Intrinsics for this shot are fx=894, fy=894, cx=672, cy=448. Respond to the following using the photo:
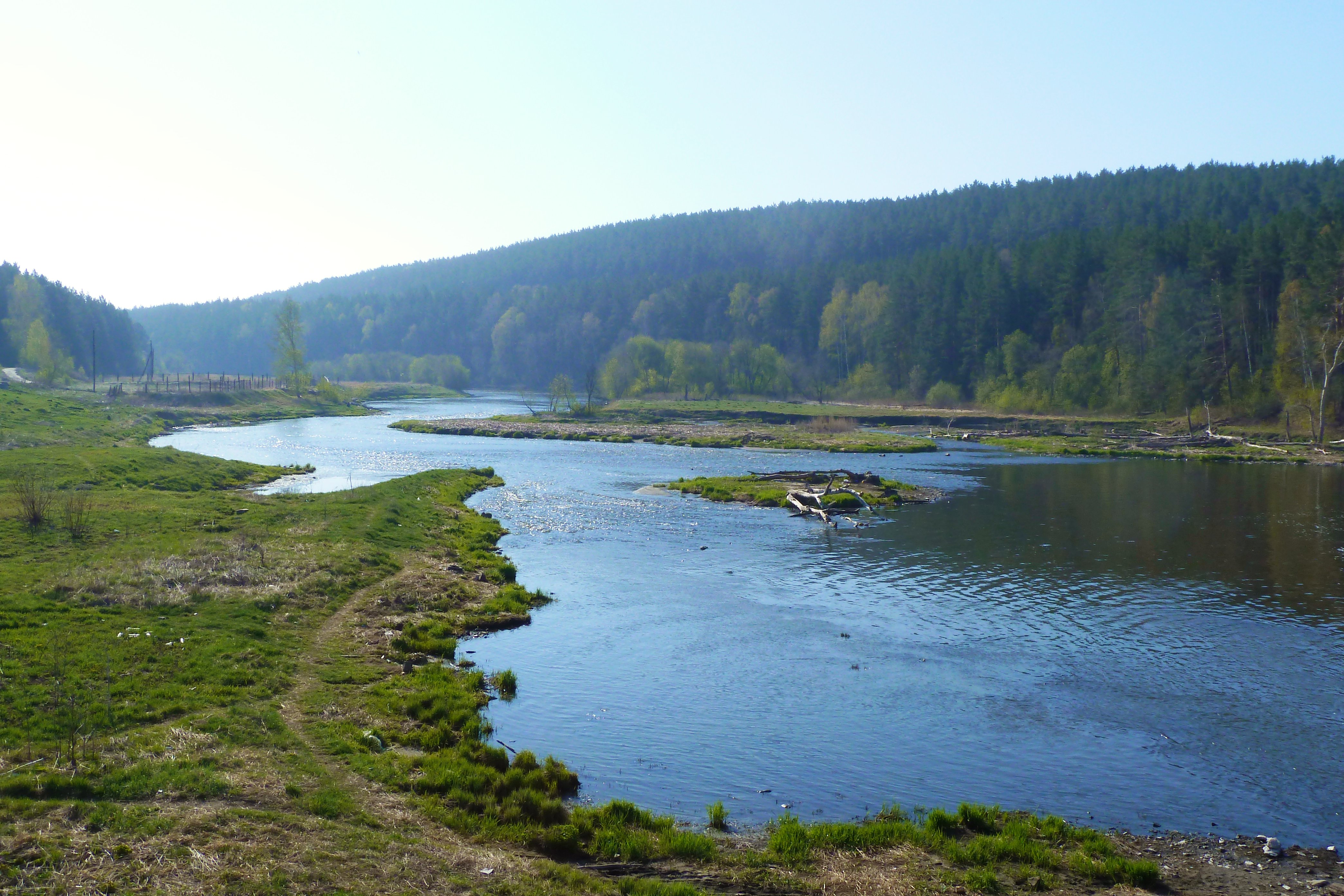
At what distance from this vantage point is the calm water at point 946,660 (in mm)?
15188

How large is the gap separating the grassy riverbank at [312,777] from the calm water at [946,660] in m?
1.46

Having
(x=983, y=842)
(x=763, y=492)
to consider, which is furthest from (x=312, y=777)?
(x=763, y=492)

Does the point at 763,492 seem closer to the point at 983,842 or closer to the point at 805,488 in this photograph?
the point at 805,488

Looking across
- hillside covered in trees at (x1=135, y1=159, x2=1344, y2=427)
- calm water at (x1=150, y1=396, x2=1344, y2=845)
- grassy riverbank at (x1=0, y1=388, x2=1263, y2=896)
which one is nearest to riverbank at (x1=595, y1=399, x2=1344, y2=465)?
hillside covered in trees at (x1=135, y1=159, x2=1344, y2=427)

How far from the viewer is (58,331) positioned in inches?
6137

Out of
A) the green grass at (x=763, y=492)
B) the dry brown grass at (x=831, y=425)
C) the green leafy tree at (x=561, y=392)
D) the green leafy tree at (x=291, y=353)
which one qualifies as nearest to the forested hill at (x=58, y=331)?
the green leafy tree at (x=291, y=353)

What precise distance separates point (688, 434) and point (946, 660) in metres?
76.2

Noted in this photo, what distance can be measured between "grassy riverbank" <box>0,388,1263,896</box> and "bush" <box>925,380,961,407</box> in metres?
114

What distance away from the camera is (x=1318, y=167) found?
14612 cm

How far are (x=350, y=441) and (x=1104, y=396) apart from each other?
86656 mm

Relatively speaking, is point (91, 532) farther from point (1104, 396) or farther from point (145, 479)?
point (1104, 396)

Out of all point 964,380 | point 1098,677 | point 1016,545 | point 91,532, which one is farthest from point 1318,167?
point 91,532

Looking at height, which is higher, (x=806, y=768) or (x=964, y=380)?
(x=964, y=380)

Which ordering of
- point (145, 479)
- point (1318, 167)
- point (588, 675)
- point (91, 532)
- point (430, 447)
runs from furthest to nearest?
1. point (1318, 167)
2. point (430, 447)
3. point (145, 479)
4. point (91, 532)
5. point (588, 675)
